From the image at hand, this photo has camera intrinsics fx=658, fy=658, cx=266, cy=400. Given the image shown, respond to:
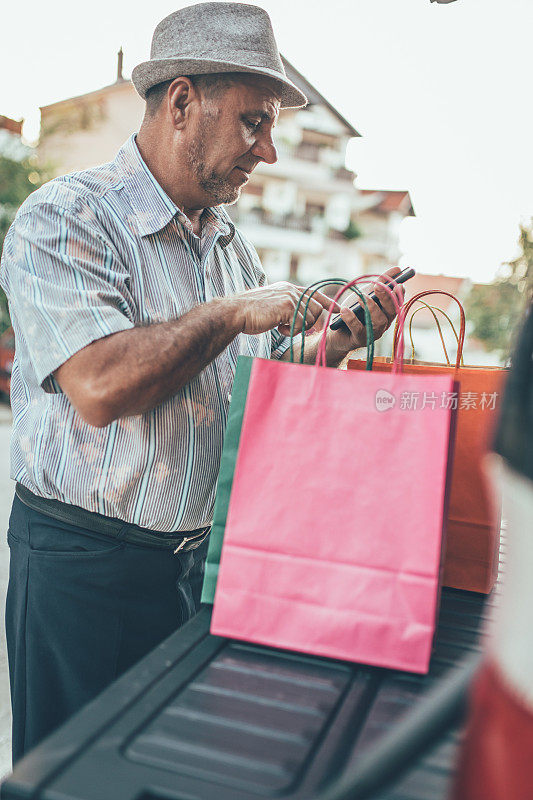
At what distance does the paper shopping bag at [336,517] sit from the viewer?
0.72m

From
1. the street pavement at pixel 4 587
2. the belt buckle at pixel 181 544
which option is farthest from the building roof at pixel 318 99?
the belt buckle at pixel 181 544

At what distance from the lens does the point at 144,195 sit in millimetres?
1216

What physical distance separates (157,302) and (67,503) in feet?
1.27

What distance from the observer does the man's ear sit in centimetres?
123

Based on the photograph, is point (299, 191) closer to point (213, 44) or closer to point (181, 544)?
point (213, 44)

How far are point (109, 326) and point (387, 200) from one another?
31.1 metres

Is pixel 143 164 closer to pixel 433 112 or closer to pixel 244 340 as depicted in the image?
pixel 244 340

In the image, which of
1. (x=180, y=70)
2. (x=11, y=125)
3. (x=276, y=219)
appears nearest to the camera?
(x=180, y=70)

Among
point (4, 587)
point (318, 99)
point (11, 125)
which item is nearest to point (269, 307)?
point (4, 587)

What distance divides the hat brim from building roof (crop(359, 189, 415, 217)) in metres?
29.5

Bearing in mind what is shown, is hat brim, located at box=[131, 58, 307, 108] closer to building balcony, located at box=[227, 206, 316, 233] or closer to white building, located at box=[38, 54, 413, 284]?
white building, located at box=[38, 54, 413, 284]

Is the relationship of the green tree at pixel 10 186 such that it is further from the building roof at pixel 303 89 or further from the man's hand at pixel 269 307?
the man's hand at pixel 269 307

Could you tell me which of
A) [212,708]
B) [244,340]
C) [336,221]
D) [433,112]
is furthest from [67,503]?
[336,221]

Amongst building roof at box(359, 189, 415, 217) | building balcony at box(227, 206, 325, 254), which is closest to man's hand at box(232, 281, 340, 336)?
building balcony at box(227, 206, 325, 254)
